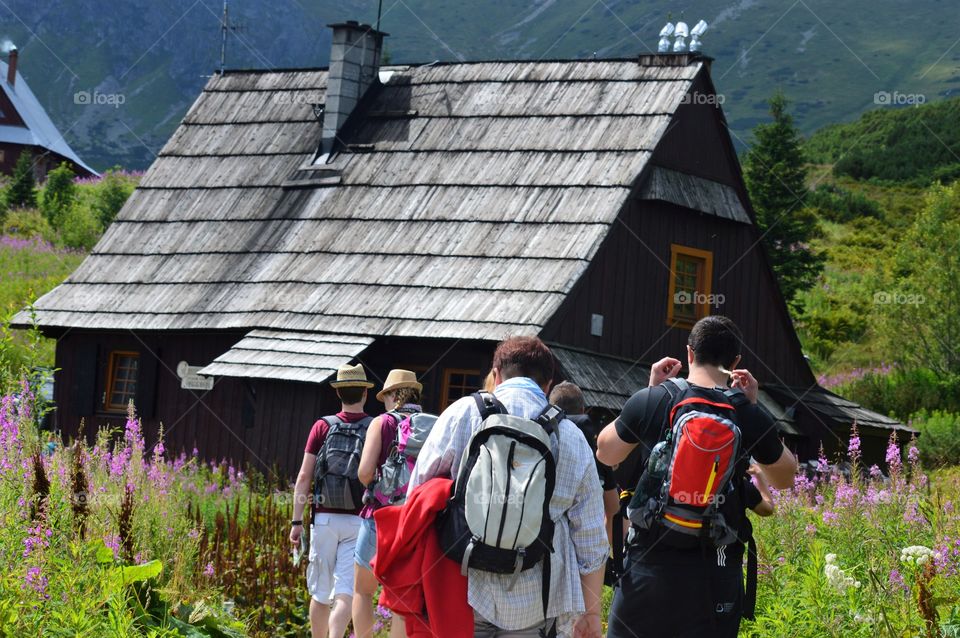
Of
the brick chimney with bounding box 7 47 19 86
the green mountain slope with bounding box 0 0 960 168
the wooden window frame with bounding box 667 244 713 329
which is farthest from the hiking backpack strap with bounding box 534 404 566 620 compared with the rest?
the green mountain slope with bounding box 0 0 960 168

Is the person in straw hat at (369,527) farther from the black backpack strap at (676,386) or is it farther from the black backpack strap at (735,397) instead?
the black backpack strap at (735,397)

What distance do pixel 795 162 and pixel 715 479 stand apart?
33.0m

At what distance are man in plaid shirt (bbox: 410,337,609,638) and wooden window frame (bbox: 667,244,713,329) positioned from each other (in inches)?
530

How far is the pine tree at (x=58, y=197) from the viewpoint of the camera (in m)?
40.8

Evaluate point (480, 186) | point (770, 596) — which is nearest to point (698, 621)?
point (770, 596)

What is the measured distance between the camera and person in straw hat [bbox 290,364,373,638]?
347 inches

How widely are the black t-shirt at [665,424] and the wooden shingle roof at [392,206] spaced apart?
1058 centimetres

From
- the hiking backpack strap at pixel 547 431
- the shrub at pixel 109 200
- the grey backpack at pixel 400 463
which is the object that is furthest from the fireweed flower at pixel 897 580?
the shrub at pixel 109 200

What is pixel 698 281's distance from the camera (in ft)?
65.6

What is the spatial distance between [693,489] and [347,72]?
16.4 m

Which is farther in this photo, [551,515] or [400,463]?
[400,463]

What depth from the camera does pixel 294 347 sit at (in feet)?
59.0

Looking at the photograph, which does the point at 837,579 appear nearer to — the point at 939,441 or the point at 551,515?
the point at 551,515

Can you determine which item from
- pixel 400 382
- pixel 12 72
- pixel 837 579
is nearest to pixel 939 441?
pixel 400 382
